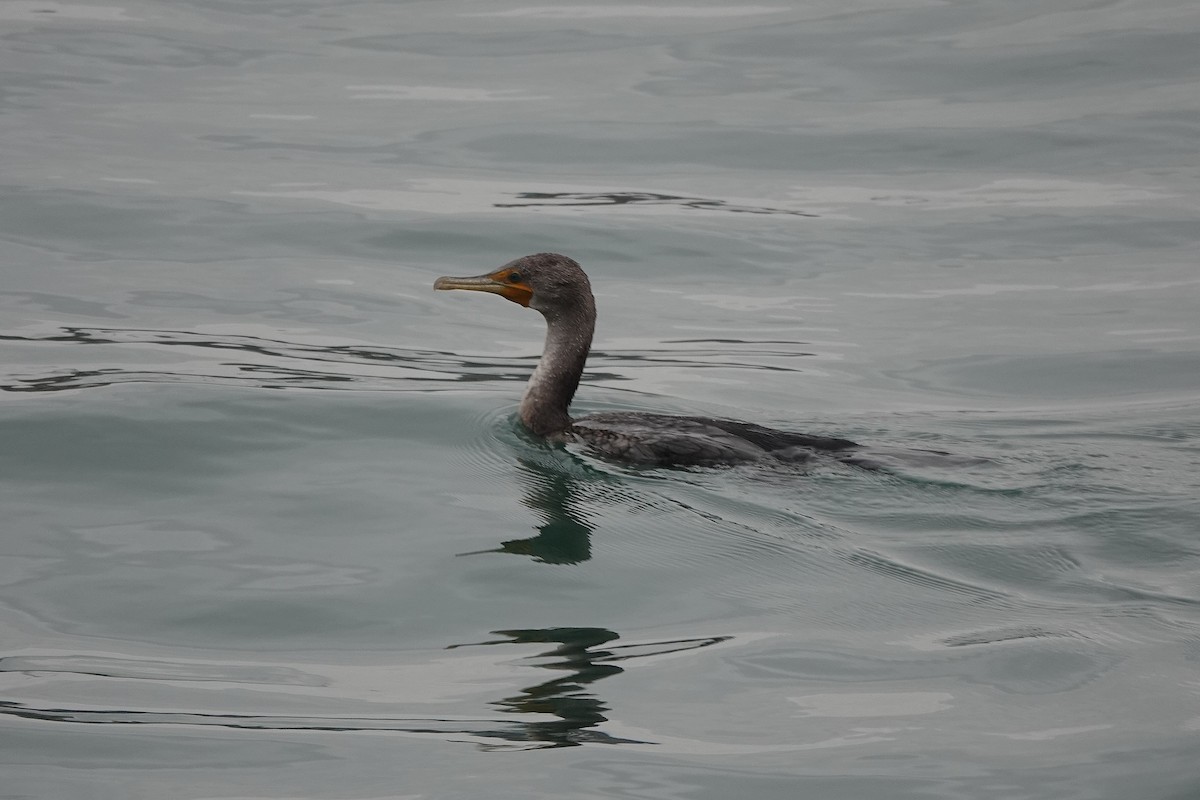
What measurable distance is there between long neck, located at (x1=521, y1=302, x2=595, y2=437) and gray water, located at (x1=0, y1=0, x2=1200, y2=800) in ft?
0.85

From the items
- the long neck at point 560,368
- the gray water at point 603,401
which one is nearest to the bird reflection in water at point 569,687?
the gray water at point 603,401

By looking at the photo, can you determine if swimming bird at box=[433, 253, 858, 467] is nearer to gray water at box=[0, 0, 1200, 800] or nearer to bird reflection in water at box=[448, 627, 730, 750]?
gray water at box=[0, 0, 1200, 800]

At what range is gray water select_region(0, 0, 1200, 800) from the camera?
5.84m

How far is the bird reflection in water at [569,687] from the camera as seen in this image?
572 cm

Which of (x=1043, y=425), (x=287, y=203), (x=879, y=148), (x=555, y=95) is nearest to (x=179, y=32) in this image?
(x=555, y=95)

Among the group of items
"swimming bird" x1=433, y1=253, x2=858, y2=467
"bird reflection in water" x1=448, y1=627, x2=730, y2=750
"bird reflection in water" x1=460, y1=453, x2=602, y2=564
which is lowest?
"bird reflection in water" x1=448, y1=627, x2=730, y2=750

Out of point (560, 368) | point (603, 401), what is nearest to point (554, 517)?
point (560, 368)

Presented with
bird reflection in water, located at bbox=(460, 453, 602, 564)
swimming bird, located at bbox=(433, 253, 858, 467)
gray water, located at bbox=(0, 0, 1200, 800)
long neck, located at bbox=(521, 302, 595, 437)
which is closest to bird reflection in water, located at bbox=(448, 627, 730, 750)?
gray water, located at bbox=(0, 0, 1200, 800)

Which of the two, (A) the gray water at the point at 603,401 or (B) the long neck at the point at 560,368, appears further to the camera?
(B) the long neck at the point at 560,368

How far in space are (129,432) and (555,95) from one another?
11083mm

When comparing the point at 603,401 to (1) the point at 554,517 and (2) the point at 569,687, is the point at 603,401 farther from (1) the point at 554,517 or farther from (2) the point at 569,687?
(2) the point at 569,687

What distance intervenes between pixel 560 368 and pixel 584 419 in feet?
1.29

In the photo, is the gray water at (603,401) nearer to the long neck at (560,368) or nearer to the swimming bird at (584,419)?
the swimming bird at (584,419)

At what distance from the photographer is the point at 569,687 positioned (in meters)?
6.04
